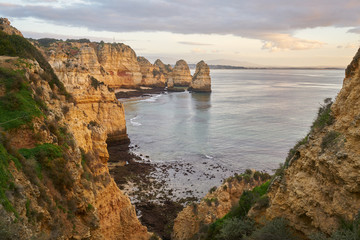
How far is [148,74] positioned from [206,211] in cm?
9720

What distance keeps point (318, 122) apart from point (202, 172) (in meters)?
21.8

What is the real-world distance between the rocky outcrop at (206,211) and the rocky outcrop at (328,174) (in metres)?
7.00

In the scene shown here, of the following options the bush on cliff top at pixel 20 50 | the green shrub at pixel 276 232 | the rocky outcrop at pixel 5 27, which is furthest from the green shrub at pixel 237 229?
the rocky outcrop at pixel 5 27

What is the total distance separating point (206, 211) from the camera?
17109 millimetres

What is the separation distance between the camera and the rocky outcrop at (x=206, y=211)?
55.4 ft

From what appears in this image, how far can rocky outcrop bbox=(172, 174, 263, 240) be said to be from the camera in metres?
16.9

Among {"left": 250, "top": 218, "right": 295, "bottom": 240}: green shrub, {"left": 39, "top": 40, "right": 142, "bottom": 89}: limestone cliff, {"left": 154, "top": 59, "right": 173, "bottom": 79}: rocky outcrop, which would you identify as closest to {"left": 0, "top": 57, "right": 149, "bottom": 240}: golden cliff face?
{"left": 250, "top": 218, "right": 295, "bottom": 240}: green shrub

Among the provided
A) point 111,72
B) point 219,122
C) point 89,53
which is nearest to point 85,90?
point 219,122

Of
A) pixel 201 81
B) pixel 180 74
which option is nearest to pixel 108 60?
pixel 201 81

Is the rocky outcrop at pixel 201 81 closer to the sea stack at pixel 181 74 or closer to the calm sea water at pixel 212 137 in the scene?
the sea stack at pixel 181 74

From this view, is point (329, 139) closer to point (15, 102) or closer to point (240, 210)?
point (240, 210)

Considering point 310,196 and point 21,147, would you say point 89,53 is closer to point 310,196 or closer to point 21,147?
point 21,147

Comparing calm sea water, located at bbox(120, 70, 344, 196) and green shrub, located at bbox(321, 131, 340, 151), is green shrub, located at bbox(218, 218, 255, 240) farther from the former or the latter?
calm sea water, located at bbox(120, 70, 344, 196)

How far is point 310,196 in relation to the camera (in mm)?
8977
